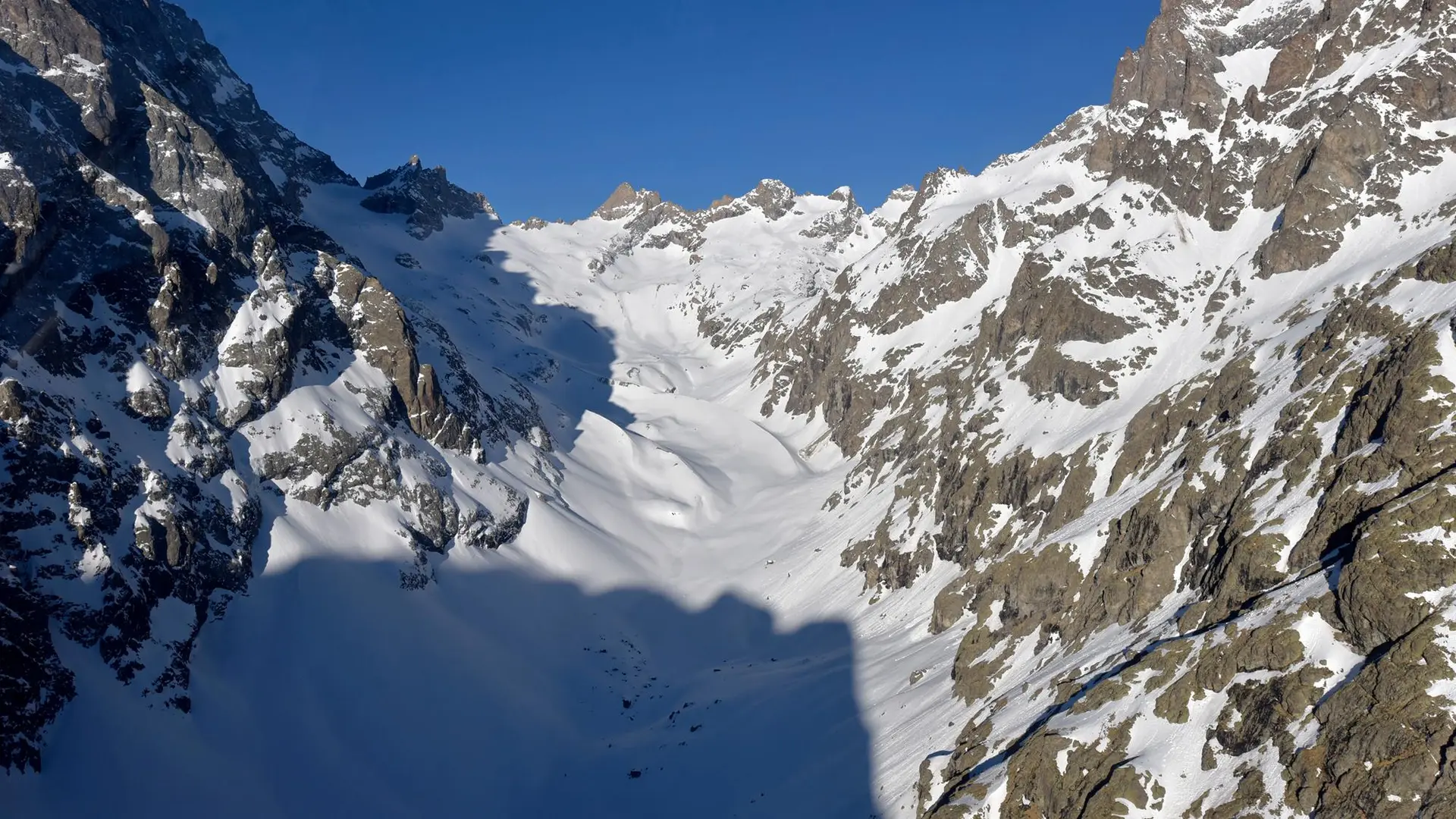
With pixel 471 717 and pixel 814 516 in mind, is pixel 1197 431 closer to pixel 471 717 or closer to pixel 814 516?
pixel 814 516

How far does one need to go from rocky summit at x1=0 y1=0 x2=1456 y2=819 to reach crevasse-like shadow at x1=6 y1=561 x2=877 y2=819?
1.25 feet

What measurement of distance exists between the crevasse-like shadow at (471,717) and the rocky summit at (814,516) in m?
0.38

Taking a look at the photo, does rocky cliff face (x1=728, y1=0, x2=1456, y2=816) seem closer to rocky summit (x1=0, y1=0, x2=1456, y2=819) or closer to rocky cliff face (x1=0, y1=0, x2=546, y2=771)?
rocky summit (x1=0, y1=0, x2=1456, y2=819)

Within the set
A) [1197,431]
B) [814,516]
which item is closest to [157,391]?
[814,516]

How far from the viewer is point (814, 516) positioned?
4751 inches

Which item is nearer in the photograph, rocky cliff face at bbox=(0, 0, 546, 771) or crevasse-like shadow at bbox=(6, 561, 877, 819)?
crevasse-like shadow at bbox=(6, 561, 877, 819)

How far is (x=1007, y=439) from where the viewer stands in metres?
94.3

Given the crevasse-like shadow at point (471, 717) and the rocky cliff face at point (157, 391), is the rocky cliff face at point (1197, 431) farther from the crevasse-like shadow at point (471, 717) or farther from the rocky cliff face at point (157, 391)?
the rocky cliff face at point (157, 391)

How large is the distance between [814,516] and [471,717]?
50258 millimetres

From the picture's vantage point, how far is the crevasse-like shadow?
6569 cm

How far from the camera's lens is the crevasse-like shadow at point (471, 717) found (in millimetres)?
65688

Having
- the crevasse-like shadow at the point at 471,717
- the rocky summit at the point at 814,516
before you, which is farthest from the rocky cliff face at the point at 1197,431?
the crevasse-like shadow at the point at 471,717

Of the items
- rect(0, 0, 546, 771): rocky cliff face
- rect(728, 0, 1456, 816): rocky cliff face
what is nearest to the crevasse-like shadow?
rect(0, 0, 546, 771): rocky cliff face

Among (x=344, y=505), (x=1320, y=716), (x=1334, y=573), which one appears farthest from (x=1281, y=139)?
(x=344, y=505)
